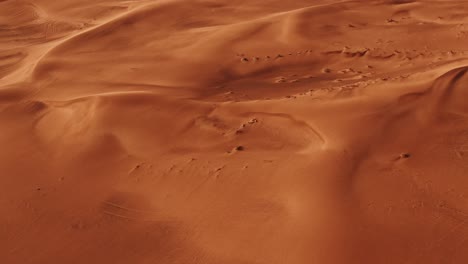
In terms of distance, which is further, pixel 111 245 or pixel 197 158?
pixel 197 158

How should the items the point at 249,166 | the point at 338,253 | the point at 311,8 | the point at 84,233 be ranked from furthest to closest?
the point at 311,8 → the point at 249,166 → the point at 84,233 → the point at 338,253

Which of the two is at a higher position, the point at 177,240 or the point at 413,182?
the point at 413,182

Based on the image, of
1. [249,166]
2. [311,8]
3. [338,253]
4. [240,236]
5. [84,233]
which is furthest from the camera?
[311,8]

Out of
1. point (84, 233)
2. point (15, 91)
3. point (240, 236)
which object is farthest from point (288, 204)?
point (15, 91)

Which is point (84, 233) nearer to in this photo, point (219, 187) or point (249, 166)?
point (219, 187)

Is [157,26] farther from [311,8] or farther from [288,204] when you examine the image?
[288,204]

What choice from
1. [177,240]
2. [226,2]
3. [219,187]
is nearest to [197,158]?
[219,187]
